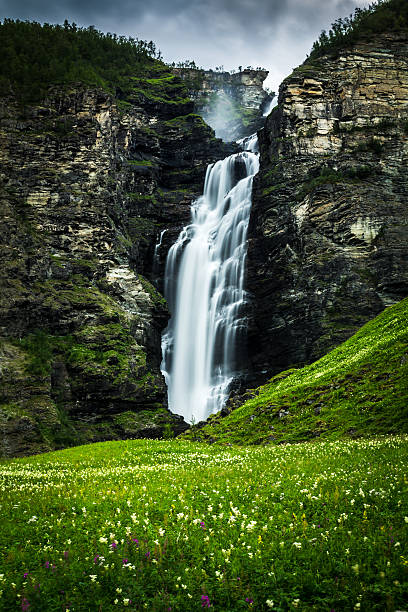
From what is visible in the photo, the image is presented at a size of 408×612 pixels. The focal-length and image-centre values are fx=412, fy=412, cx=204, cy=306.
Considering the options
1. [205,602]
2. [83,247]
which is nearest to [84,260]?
[83,247]

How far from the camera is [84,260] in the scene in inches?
3775

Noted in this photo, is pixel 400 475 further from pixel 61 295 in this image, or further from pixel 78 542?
pixel 61 295

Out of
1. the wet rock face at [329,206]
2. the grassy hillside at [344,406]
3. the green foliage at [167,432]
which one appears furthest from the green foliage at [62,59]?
the grassy hillside at [344,406]

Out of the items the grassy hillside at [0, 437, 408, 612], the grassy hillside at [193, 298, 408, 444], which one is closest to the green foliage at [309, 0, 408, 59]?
the grassy hillside at [193, 298, 408, 444]

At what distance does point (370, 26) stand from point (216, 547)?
6082 inches

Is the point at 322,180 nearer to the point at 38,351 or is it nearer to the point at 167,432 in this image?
the point at 167,432

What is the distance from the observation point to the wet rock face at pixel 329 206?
79750mm

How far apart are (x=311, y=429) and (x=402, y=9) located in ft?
495

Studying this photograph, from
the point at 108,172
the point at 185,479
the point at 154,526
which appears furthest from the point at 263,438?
the point at 108,172

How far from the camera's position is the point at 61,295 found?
279 feet

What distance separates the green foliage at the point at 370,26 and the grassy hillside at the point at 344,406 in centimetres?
10643

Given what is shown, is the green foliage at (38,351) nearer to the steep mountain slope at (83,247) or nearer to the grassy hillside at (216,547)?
the steep mountain slope at (83,247)

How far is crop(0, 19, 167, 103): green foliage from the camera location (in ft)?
393

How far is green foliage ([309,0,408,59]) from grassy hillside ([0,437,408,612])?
138916mm
